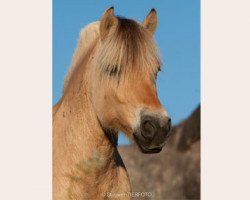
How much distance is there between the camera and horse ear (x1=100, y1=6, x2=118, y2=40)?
15.8 feet

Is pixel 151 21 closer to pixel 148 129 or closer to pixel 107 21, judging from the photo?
pixel 107 21

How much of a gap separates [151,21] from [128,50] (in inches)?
25.2

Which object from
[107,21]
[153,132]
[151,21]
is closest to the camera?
[153,132]

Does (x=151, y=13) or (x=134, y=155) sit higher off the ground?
(x=151, y=13)

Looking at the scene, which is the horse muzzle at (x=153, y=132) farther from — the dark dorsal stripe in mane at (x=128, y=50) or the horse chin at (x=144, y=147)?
the dark dorsal stripe in mane at (x=128, y=50)

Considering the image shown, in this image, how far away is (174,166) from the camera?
773 cm

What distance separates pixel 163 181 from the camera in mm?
7645

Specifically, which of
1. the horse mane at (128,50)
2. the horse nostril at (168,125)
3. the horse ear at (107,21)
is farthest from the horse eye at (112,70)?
the horse nostril at (168,125)

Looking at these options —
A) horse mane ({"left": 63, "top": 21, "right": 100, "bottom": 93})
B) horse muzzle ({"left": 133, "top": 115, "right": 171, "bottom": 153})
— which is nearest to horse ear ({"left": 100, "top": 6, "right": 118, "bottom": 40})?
horse mane ({"left": 63, "top": 21, "right": 100, "bottom": 93})

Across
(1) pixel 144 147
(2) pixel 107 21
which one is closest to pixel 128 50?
(2) pixel 107 21

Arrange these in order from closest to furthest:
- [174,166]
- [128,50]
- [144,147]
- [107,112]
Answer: [144,147]
[128,50]
[107,112]
[174,166]
